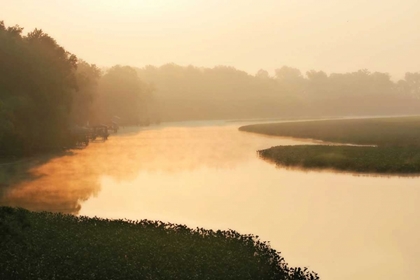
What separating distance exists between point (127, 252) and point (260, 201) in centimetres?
1453

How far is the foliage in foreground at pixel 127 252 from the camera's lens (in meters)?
18.6

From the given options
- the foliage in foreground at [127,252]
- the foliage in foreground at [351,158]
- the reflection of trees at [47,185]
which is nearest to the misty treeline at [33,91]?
the reflection of trees at [47,185]

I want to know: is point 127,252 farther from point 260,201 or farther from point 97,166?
point 97,166

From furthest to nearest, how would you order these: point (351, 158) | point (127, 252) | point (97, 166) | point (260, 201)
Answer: point (351, 158) < point (97, 166) < point (260, 201) < point (127, 252)

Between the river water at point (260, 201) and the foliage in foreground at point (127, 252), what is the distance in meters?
1.97

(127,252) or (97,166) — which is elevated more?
(97,166)

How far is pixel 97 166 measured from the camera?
1993 inches

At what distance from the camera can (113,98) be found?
134 metres

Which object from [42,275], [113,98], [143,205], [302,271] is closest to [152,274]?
Result: [42,275]

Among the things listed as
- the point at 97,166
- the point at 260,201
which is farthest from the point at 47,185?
the point at 260,201

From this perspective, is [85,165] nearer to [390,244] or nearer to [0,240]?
[0,240]

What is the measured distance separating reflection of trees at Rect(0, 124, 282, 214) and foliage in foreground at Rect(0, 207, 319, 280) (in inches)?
264

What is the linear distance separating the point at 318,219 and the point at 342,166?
71.4ft

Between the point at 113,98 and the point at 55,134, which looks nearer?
the point at 55,134
